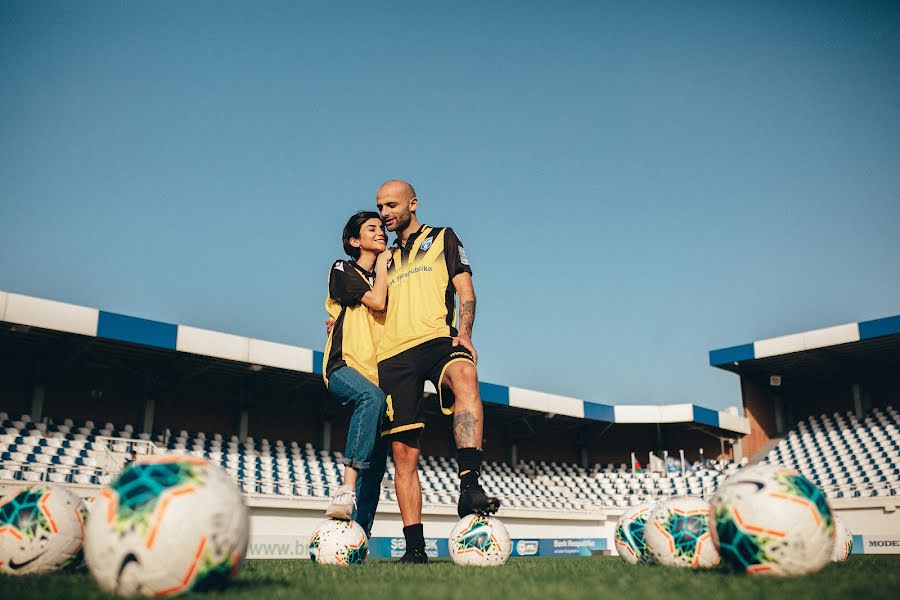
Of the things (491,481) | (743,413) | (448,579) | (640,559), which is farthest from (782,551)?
(743,413)

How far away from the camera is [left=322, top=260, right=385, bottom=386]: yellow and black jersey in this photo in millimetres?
5406

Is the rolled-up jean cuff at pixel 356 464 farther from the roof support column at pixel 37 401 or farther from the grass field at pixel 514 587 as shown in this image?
the roof support column at pixel 37 401

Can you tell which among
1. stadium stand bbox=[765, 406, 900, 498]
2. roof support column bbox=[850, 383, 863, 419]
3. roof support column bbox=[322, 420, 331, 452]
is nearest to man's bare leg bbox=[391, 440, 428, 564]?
roof support column bbox=[322, 420, 331, 452]

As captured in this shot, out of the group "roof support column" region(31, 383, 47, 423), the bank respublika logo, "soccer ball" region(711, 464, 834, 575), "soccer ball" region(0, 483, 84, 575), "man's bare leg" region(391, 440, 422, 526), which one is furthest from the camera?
the bank respublika logo

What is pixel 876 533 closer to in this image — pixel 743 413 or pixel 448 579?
pixel 743 413

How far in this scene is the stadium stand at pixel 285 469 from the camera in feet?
50.2

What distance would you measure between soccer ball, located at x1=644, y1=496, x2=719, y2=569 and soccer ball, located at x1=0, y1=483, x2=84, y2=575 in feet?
11.7

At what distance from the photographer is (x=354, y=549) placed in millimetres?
5059

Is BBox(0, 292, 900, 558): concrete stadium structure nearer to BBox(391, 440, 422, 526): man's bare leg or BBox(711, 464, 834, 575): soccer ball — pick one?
BBox(391, 440, 422, 526): man's bare leg

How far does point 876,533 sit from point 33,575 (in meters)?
22.8

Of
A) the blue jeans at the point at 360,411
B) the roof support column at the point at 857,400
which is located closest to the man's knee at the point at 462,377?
the blue jeans at the point at 360,411

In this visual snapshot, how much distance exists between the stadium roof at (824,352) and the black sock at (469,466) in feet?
74.7

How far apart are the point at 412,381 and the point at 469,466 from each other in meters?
0.80

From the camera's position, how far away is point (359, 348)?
5473 mm
